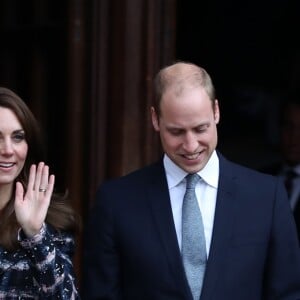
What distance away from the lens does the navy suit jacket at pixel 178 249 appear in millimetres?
3637

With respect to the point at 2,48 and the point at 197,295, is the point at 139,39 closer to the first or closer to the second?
the point at 2,48

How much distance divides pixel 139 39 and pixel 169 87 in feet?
4.21

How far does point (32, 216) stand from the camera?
3.49 m

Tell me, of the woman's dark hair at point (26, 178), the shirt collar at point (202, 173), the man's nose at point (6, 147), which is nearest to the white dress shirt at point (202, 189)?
the shirt collar at point (202, 173)

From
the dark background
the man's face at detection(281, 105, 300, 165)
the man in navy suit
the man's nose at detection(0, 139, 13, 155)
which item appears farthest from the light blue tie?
the dark background

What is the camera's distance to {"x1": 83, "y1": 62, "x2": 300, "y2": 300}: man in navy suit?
3.60m

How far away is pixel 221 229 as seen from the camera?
366cm

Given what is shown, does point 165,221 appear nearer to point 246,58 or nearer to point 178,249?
point 178,249

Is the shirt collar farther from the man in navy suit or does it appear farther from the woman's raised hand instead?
the woman's raised hand

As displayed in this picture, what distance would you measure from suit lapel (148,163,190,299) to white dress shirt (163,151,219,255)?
26 millimetres

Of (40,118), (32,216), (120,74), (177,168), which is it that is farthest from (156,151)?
(32,216)

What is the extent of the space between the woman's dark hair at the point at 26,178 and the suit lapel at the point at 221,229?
0.50 metres

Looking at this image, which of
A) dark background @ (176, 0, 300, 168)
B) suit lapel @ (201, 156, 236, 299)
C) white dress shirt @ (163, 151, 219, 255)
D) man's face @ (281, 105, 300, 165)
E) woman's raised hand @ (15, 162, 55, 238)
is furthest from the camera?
dark background @ (176, 0, 300, 168)

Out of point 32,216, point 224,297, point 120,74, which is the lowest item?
point 224,297
